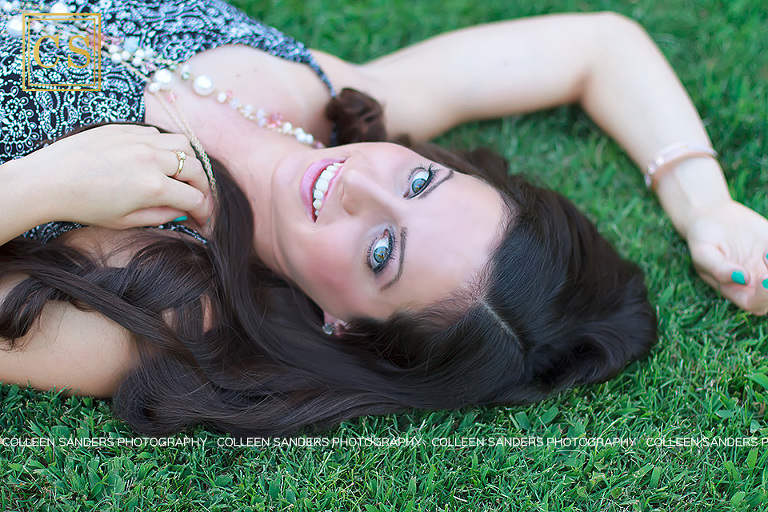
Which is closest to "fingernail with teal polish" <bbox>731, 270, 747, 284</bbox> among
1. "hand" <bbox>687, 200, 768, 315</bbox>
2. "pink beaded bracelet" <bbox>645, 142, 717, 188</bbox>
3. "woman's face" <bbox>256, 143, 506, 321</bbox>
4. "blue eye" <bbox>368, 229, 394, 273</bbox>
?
"hand" <bbox>687, 200, 768, 315</bbox>

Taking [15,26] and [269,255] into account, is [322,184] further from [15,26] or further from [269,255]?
[15,26]

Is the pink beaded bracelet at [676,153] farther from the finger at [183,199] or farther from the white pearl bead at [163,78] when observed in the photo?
the white pearl bead at [163,78]

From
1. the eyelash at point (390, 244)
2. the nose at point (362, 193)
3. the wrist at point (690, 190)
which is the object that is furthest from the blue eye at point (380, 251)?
the wrist at point (690, 190)

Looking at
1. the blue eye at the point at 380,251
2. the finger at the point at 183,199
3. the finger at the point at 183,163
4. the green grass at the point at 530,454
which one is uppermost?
the finger at the point at 183,163

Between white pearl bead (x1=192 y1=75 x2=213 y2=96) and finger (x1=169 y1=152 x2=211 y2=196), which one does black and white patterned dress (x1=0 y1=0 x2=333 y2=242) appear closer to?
white pearl bead (x1=192 y1=75 x2=213 y2=96)

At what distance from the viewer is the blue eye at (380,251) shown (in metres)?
2.48

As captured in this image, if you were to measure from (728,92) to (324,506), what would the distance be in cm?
315

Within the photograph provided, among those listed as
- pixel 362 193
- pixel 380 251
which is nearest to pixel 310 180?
pixel 362 193

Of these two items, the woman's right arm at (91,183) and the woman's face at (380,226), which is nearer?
the woman's right arm at (91,183)

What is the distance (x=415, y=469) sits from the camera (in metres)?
2.48

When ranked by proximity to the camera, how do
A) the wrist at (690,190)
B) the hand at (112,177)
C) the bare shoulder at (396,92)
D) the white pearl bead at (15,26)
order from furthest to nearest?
1. the bare shoulder at (396,92)
2. the wrist at (690,190)
3. the white pearl bead at (15,26)
4. the hand at (112,177)

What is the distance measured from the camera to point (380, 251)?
2.49m

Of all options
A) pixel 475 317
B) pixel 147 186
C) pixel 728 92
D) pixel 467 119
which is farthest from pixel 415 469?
pixel 728 92

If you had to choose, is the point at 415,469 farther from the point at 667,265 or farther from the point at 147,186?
the point at 667,265
